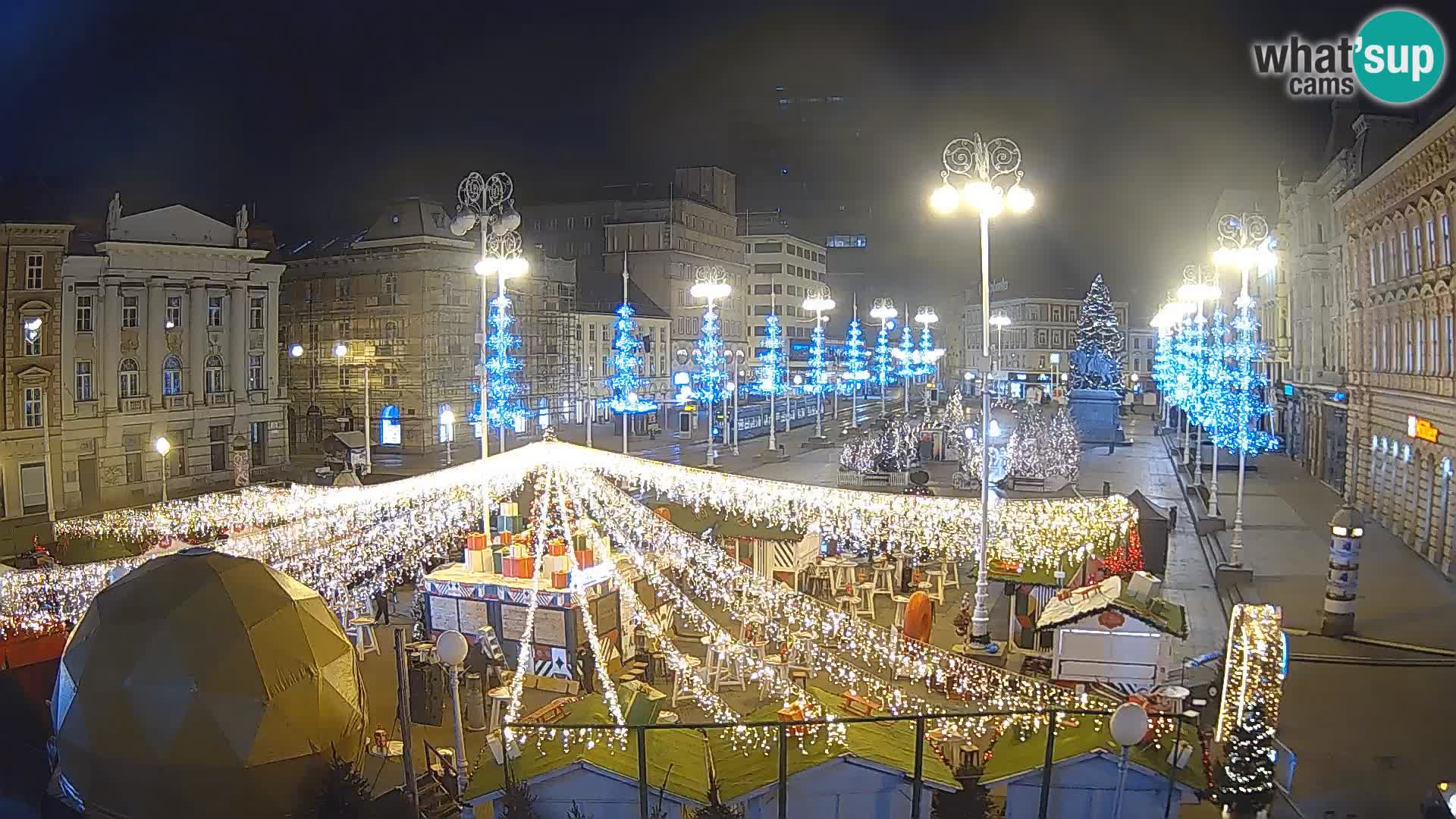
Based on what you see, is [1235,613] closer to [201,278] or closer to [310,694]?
[310,694]

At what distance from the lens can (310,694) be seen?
424 inches

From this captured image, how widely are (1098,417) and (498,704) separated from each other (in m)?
51.0

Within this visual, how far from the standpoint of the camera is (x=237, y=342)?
1709 inches

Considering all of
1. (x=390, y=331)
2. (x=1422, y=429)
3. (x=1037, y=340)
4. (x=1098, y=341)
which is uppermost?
(x=1037, y=340)

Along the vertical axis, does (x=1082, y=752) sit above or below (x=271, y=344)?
below

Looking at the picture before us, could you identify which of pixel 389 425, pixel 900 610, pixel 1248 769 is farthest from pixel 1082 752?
pixel 389 425

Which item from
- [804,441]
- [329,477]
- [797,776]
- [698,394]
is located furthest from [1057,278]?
[797,776]

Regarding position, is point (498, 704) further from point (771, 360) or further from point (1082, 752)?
point (771, 360)

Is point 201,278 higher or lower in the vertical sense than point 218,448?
higher

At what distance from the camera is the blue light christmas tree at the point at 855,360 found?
280ft

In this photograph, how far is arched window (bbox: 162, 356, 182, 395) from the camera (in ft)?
133

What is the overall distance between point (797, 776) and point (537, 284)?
5527 cm

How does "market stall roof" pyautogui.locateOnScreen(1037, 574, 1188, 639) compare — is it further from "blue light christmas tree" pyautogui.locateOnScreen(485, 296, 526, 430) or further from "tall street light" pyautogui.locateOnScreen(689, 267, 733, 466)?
"blue light christmas tree" pyautogui.locateOnScreen(485, 296, 526, 430)

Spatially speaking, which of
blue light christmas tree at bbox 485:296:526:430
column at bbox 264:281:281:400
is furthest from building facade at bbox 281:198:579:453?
column at bbox 264:281:281:400
